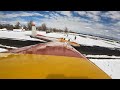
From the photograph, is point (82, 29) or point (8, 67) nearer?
point (8, 67)

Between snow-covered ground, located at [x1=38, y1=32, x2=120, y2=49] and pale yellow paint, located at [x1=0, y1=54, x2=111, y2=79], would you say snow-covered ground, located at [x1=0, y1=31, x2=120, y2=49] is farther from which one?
pale yellow paint, located at [x1=0, y1=54, x2=111, y2=79]

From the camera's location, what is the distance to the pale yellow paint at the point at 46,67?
2885 millimetres

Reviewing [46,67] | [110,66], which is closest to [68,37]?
[46,67]

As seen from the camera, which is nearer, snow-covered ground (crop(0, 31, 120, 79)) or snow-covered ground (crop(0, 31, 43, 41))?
snow-covered ground (crop(0, 31, 120, 79))

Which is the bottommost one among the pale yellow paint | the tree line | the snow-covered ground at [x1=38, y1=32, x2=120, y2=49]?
the pale yellow paint

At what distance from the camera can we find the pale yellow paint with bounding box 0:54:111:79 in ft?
9.46

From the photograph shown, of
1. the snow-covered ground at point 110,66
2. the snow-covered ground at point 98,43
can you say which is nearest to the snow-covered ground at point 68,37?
the snow-covered ground at point 98,43

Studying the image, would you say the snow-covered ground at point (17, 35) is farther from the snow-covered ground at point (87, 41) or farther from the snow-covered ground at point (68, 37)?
the snow-covered ground at point (87, 41)

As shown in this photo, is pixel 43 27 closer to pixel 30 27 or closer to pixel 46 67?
pixel 30 27

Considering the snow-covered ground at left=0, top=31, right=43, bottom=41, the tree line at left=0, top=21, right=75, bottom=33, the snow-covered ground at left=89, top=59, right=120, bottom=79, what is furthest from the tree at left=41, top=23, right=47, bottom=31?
the snow-covered ground at left=89, top=59, right=120, bottom=79

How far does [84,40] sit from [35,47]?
0.83 metres

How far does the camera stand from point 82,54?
3033 mm
